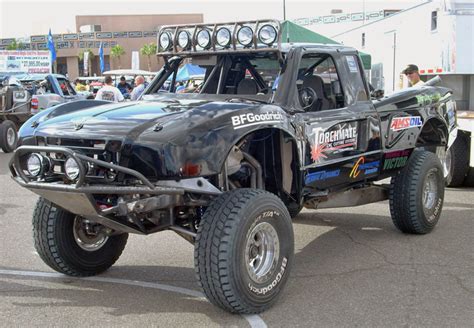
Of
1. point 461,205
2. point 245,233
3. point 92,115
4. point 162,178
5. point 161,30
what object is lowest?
point 461,205

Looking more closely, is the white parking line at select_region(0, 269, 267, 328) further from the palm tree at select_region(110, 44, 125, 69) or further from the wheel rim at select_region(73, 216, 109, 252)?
the palm tree at select_region(110, 44, 125, 69)

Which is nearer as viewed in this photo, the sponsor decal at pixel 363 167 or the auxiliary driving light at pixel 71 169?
the auxiliary driving light at pixel 71 169

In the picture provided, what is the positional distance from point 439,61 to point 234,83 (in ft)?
27.6

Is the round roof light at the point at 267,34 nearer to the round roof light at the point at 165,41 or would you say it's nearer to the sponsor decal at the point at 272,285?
the round roof light at the point at 165,41

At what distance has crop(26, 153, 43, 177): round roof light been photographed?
434 cm

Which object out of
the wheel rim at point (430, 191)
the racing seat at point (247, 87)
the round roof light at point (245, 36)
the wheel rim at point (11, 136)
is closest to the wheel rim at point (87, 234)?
the racing seat at point (247, 87)

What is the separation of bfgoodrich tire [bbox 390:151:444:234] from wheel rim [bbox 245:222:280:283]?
224cm

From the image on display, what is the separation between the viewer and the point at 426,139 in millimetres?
7375

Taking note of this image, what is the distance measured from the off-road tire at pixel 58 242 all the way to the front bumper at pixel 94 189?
64cm

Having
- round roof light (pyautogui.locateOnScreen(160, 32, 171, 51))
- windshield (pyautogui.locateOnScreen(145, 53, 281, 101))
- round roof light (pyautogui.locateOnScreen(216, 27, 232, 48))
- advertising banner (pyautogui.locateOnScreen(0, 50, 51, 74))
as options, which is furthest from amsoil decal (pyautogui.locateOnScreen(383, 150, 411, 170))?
advertising banner (pyautogui.locateOnScreen(0, 50, 51, 74))

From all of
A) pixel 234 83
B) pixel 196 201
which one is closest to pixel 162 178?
pixel 196 201

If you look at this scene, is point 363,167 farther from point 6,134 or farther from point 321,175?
point 6,134

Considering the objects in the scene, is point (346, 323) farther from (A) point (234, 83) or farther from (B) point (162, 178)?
(A) point (234, 83)

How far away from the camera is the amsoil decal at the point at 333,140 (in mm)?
5258
